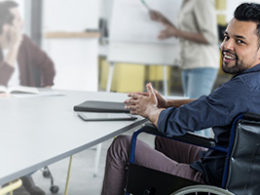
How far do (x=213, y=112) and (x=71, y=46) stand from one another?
283 cm

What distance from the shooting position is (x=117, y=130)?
1.25 meters

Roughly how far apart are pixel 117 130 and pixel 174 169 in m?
0.28

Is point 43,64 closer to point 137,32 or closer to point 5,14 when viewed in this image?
point 5,14

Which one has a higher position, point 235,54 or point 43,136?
point 235,54

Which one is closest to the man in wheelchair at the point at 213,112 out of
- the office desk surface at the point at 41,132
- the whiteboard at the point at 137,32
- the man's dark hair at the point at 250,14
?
the man's dark hair at the point at 250,14

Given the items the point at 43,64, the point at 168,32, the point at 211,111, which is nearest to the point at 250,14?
the point at 211,111

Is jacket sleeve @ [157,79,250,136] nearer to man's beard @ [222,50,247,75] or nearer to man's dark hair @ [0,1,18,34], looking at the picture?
man's beard @ [222,50,247,75]

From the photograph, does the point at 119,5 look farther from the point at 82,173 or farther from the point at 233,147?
the point at 233,147

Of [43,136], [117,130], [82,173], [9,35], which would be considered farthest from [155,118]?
[9,35]

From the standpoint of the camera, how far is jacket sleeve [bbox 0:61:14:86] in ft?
8.91

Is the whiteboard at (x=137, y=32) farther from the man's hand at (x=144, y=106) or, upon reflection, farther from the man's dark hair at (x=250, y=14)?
the man's dark hair at (x=250, y=14)

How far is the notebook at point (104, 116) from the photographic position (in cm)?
136

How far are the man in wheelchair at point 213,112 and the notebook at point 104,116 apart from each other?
0.04 meters

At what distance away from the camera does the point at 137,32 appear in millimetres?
2834
